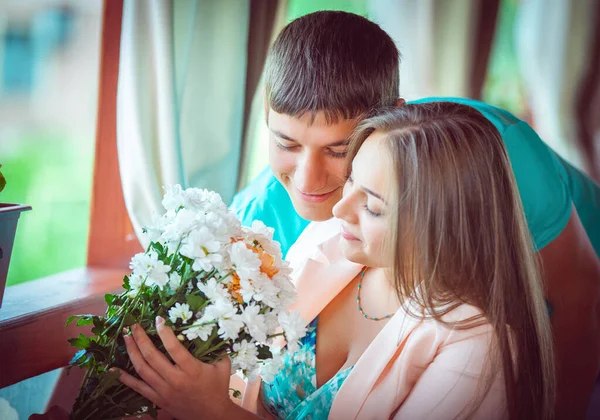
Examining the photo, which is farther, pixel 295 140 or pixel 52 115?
pixel 52 115

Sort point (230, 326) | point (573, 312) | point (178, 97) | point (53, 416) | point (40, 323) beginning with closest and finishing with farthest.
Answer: point (230, 326)
point (53, 416)
point (40, 323)
point (573, 312)
point (178, 97)

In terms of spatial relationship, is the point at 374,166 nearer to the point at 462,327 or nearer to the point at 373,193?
the point at 373,193

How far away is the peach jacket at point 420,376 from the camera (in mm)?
1070

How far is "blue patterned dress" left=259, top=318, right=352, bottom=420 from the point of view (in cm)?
121

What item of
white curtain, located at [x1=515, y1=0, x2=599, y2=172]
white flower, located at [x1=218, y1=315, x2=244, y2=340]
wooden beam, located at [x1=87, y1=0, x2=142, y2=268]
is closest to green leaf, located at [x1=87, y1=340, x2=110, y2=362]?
white flower, located at [x1=218, y1=315, x2=244, y2=340]

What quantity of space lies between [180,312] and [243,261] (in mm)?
130

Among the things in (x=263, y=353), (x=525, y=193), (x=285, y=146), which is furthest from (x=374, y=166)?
(x=525, y=193)

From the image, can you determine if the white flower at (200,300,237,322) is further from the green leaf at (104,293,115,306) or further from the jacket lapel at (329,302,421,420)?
the jacket lapel at (329,302,421,420)

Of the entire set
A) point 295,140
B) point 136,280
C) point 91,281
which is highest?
point 295,140

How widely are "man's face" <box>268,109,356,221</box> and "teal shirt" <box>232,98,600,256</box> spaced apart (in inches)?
14.8

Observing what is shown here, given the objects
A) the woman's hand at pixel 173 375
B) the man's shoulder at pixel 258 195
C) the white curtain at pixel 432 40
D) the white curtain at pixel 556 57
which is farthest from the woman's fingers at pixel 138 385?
the white curtain at pixel 556 57

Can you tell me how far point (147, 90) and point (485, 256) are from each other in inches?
54.3

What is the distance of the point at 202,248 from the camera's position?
94 cm

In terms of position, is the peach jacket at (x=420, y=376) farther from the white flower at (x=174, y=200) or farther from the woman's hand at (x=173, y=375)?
the white flower at (x=174, y=200)
